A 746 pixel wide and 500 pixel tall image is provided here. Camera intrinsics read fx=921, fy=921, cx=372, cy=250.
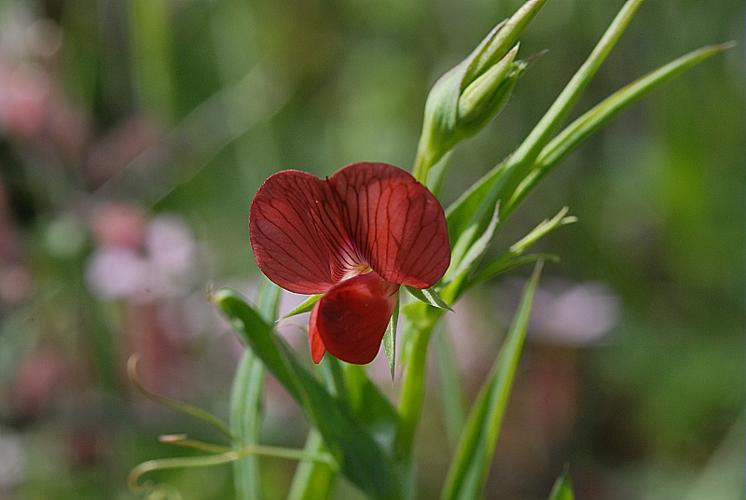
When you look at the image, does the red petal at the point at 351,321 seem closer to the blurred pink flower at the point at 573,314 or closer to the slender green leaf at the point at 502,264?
the slender green leaf at the point at 502,264

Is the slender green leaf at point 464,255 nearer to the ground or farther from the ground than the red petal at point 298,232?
nearer to the ground

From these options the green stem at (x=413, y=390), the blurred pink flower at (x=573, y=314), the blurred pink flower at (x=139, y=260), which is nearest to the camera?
the green stem at (x=413, y=390)

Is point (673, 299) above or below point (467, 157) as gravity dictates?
below

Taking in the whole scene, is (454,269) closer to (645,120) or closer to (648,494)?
(648,494)

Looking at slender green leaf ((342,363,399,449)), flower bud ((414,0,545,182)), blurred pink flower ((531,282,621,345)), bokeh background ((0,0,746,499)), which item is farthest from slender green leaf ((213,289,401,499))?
blurred pink flower ((531,282,621,345))

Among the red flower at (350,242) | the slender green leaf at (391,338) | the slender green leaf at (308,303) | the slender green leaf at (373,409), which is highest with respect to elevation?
the red flower at (350,242)

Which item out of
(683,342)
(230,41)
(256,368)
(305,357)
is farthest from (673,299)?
(256,368)

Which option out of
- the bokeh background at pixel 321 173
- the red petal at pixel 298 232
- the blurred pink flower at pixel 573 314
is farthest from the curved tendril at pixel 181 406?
the blurred pink flower at pixel 573 314
